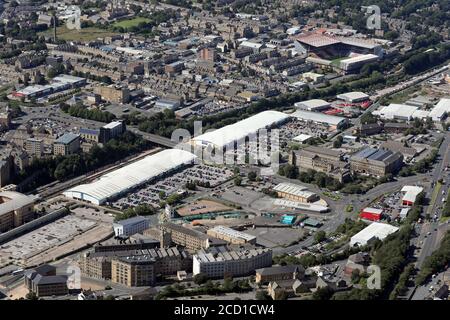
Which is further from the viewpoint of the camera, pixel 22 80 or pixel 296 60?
pixel 296 60

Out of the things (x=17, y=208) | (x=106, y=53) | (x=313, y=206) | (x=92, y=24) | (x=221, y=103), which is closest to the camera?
(x=17, y=208)

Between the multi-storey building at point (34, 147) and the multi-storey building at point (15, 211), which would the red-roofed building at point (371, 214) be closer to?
the multi-storey building at point (15, 211)

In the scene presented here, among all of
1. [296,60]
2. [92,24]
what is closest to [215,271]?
[296,60]

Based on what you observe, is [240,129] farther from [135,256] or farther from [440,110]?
[135,256]

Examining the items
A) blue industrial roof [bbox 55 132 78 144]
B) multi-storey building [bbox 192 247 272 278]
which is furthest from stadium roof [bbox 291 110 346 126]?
multi-storey building [bbox 192 247 272 278]

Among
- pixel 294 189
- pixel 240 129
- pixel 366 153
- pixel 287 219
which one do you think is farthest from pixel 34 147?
pixel 366 153

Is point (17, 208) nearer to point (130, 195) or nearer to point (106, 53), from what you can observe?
point (130, 195)
